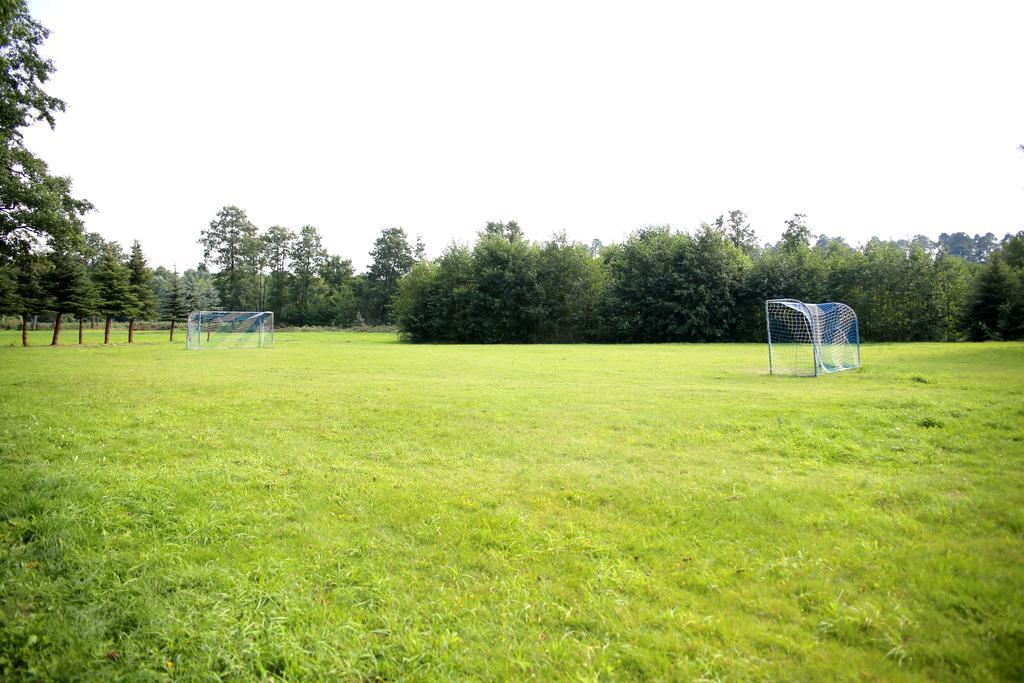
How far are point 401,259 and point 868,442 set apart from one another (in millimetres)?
72683

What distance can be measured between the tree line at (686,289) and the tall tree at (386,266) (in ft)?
90.9

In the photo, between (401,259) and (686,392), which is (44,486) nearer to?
(686,392)

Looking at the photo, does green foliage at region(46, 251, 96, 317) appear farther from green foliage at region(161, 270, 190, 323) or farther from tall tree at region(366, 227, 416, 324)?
tall tree at region(366, 227, 416, 324)

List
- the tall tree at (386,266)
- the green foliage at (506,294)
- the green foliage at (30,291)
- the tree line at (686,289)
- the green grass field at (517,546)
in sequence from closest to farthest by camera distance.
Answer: the green grass field at (517,546) → the green foliage at (30,291) → the tree line at (686,289) → the green foliage at (506,294) → the tall tree at (386,266)

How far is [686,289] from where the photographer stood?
130 ft

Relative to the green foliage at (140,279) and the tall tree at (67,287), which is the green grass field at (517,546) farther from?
the green foliage at (140,279)

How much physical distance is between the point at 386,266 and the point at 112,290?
132 feet

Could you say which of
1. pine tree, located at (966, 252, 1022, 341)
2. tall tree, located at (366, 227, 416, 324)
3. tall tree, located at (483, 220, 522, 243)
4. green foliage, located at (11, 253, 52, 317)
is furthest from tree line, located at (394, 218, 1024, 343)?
tall tree, located at (366, 227, 416, 324)

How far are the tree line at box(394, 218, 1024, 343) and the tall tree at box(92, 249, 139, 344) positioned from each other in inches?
744

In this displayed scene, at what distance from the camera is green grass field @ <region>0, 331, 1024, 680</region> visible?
286 centimetres

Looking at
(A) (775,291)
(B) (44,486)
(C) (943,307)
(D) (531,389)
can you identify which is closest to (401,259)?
(A) (775,291)

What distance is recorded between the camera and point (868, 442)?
695 centimetres

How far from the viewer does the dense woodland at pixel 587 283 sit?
2728 cm

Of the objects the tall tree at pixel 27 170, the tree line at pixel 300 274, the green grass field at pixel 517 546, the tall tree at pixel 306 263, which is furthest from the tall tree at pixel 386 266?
the green grass field at pixel 517 546
